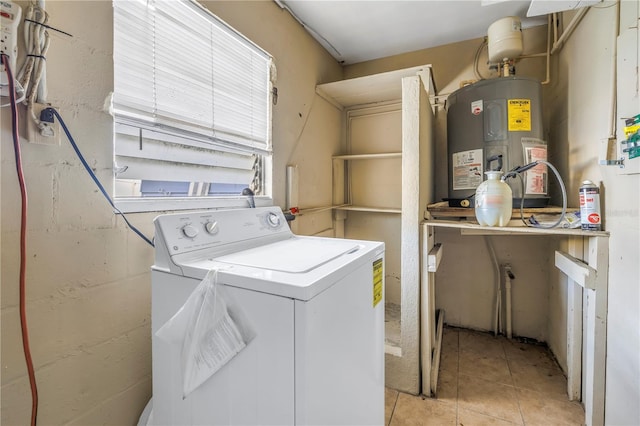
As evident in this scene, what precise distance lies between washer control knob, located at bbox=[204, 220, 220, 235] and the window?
27cm

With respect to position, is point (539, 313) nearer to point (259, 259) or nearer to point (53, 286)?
point (259, 259)

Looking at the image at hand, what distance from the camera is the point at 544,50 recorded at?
→ 218 centimetres

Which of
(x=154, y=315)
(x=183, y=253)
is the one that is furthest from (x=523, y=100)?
(x=154, y=315)

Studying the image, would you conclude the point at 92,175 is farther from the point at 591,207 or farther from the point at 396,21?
the point at 396,21

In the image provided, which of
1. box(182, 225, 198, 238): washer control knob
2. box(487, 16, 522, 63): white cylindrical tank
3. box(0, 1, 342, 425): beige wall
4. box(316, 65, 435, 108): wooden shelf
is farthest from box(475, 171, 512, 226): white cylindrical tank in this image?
box(0, 1, 342, 425): beige wall

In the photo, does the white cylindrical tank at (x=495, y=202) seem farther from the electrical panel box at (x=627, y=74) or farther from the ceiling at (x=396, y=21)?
the ceiling at (x=396, y=21)

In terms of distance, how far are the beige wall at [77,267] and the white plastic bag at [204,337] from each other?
398 mm

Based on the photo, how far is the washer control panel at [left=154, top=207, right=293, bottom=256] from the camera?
3.07ft

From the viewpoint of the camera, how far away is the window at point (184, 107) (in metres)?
1.09

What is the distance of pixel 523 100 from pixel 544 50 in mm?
874

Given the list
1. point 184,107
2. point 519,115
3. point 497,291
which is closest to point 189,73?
point 184,107

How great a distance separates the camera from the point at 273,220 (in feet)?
4.61

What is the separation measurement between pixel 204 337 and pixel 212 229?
414 millimetres

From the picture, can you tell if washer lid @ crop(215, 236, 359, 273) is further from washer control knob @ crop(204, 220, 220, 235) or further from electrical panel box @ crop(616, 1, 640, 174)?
electrical panel box @ crop(616, 1, 640, 174)
